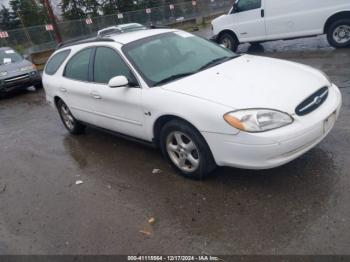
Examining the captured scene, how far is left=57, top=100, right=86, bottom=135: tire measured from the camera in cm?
618

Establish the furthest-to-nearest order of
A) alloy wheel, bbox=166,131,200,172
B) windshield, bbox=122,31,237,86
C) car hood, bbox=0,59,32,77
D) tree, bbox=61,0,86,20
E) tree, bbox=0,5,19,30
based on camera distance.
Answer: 1. tree, bbox=0,5,19,30
2. tree, bbox=61,0,86,20
3. car hood, bbox=0,59,32,77
4. windshield, bbox=122,31,237,86
5. alloy wheel, bbox=166,131,200,172

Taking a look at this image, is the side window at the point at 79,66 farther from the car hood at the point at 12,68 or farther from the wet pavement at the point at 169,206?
the car hood at the point at 12,68

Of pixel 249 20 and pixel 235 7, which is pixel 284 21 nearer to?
pixel 249 20

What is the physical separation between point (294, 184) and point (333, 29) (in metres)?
6.80

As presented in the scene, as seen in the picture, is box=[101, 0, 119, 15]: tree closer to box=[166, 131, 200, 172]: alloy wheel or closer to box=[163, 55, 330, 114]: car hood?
box=[163, 55, 330, 114]: car hood

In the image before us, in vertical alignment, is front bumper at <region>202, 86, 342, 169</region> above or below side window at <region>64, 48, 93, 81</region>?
below

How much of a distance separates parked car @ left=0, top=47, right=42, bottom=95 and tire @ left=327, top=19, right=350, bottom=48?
30.5 ft

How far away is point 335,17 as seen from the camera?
354 inches

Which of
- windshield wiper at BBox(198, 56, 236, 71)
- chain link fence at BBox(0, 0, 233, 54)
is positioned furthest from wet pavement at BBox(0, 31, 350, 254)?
chain link fence at BBox(0, 0, 233, 54)

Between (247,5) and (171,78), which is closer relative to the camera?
(171,78)

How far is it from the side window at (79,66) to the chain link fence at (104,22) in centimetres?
1714

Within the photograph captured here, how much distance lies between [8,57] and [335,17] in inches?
415

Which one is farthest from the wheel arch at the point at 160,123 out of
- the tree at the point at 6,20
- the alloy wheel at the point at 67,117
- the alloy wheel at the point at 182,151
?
the tree at the point at 6,20

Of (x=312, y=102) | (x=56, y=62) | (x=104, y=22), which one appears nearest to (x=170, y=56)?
(x=312, y=102)
